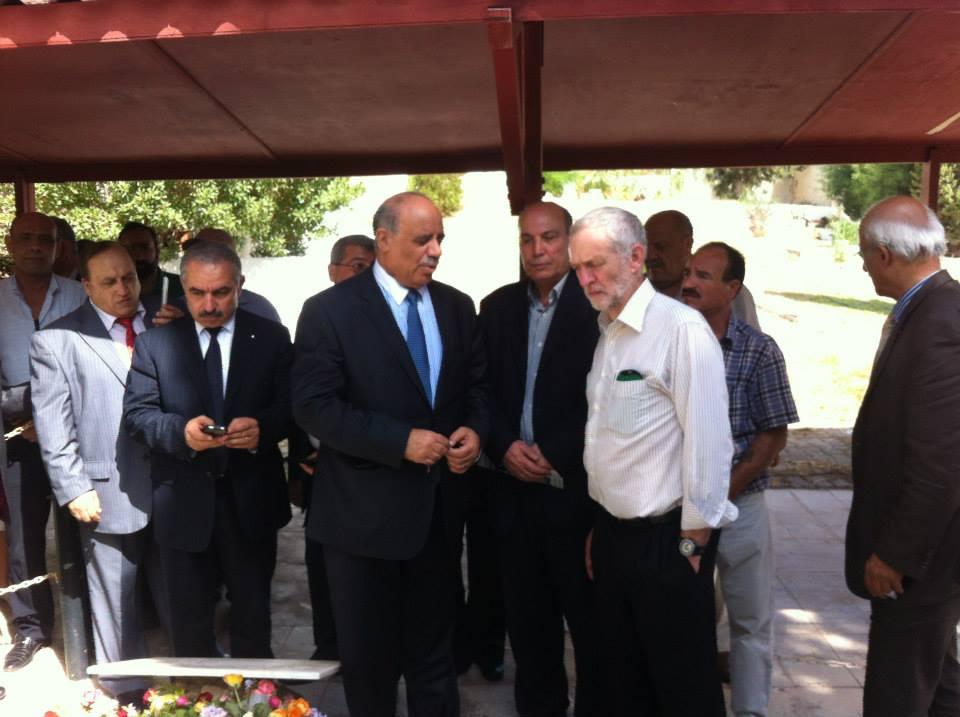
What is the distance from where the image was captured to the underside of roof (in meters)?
2.93

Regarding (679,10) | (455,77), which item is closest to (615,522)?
(679,10)

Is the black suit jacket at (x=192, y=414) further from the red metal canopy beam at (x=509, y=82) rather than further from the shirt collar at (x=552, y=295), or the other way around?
the red metal canopy beam at (x=509, y=82)

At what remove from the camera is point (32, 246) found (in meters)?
4.38

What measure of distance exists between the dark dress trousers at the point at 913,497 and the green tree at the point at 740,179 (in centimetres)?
2804

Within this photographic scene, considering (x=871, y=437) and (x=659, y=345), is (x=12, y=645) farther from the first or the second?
(x=871, y=437)

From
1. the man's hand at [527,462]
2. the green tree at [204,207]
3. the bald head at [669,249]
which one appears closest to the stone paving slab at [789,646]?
the man's hand at [527,462]

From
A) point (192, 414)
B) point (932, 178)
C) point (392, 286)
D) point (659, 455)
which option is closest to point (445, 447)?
point (392, 286)

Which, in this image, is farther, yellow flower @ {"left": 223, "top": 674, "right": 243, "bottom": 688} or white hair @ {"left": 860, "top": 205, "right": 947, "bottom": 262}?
white hair @ {"left": 860, "top": 205, "right": 947, "bottom": 262}

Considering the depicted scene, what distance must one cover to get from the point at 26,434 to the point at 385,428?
6.90 ft

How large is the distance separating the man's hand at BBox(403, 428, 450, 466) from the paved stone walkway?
4.11 feet

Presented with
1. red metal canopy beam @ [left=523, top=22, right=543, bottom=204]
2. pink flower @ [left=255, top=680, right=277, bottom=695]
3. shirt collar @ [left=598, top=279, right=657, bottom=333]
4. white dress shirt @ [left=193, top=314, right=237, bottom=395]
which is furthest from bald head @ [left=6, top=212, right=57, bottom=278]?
shirt collar @ [left=598, top=279, right=657, bottom=333]

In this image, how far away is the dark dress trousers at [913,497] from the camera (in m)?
2.57

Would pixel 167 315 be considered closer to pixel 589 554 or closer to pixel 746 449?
pixel 589 554

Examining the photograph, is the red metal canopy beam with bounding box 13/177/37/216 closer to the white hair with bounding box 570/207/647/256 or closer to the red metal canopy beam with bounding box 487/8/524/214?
the red metal canopy beam with bounding box 487/8/524/214
